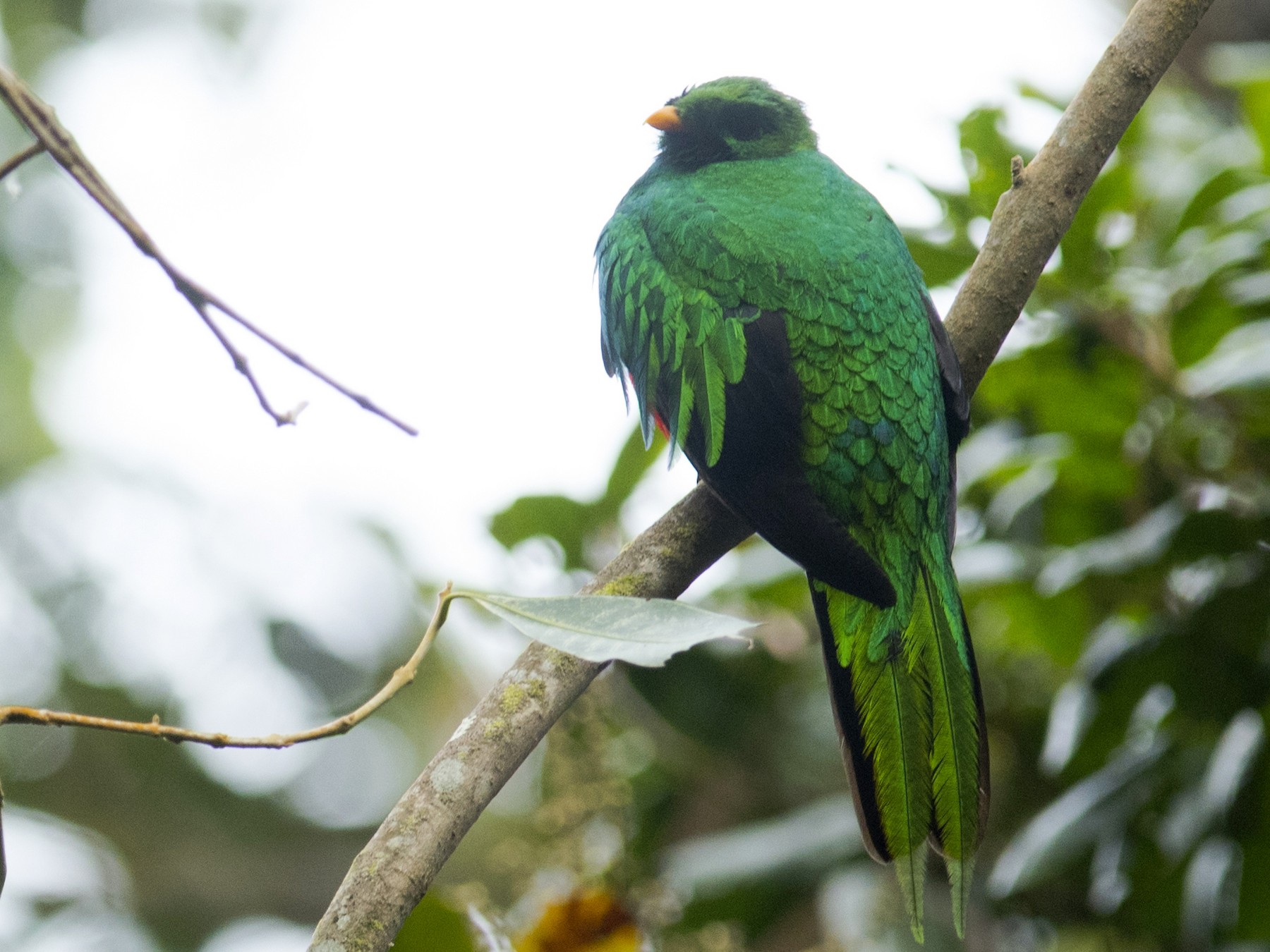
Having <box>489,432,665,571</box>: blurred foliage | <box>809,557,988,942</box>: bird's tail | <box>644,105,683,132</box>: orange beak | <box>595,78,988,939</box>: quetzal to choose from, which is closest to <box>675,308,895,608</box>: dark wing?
<box>595,78,988,939</box>: quetzal

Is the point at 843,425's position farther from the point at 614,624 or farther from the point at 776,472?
the point at 614,624

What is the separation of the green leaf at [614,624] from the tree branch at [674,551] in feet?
0.76

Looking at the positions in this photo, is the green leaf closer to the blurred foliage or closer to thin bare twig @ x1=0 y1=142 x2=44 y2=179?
thin bare twig @ x1=0 y1=142 x2=44 y2=179

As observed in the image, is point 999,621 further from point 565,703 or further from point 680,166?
point 565,703

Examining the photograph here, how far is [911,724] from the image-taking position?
1.98m

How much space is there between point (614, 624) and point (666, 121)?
71.9 inches

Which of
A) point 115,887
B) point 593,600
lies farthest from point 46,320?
point 593,600

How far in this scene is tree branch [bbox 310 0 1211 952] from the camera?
1364mm

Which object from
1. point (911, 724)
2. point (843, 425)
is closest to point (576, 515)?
point (843, 425)

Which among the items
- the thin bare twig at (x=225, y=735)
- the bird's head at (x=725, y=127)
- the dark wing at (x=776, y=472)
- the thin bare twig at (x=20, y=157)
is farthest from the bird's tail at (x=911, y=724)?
the thin bare twig at (x=20, y=157)

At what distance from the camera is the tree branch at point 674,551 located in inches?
53.7

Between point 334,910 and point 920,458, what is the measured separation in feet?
4.41

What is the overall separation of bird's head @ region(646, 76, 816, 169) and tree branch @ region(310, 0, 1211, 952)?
31.2 inches

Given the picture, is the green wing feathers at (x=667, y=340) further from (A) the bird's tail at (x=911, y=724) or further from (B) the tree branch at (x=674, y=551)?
(A) the bird's tail at (x=911, y=724)
